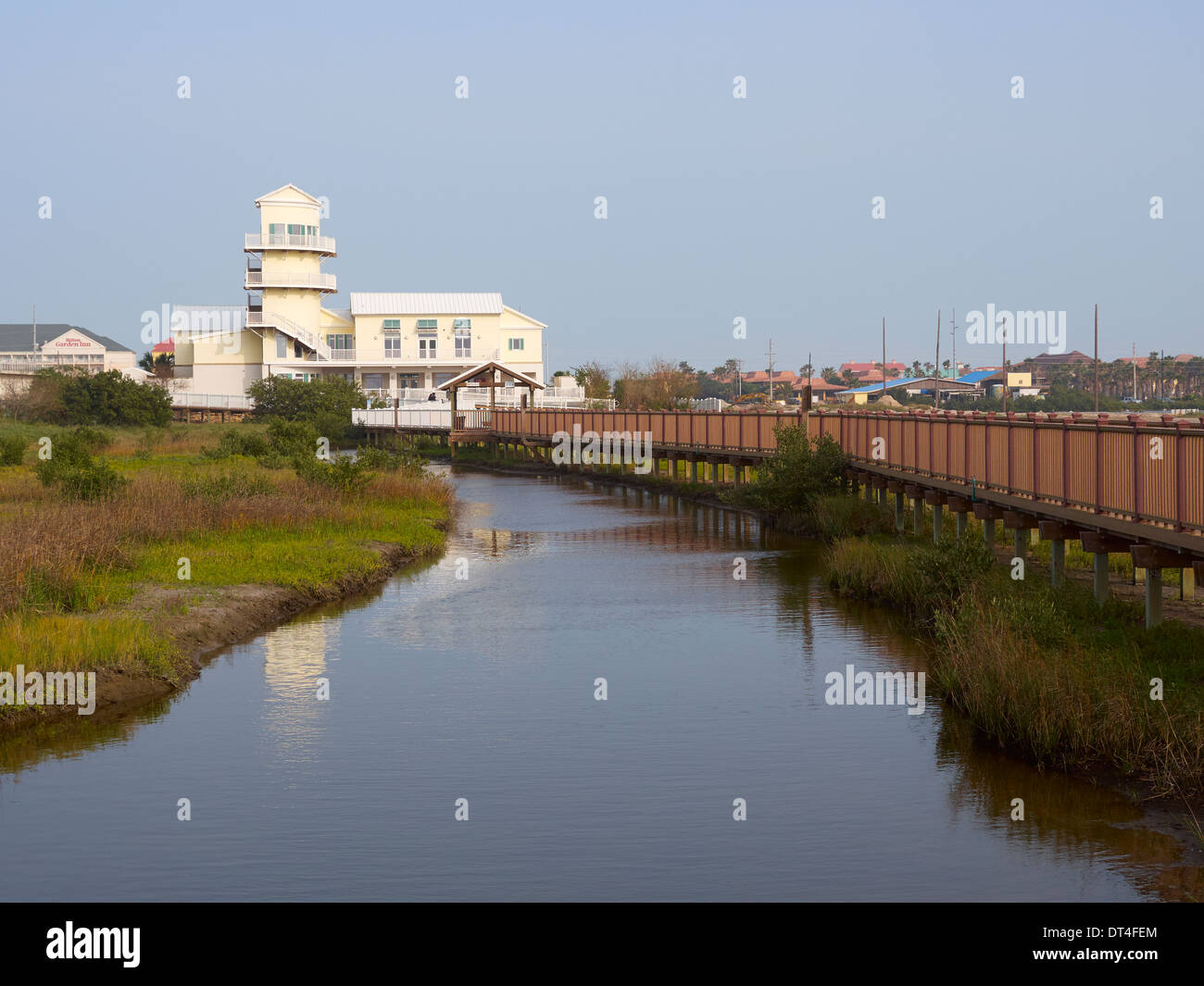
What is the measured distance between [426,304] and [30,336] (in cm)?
10407

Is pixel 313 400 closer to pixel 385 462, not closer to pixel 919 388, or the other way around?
pixel 385 462

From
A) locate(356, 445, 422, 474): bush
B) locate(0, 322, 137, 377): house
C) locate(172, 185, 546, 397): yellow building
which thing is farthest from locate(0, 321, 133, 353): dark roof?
locate(356, 445, 422, 474): bush

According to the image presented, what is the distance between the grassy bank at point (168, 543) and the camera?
17.1 metres

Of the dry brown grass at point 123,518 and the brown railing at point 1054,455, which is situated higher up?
the brown railing at point 1054,455

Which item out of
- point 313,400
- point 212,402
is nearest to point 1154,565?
point 313,400

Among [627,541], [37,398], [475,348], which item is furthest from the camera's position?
[475,348]

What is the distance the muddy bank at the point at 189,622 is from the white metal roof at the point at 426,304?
7522 centimetres

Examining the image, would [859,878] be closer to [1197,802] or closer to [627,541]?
[1197,802]

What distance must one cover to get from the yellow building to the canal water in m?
78.3

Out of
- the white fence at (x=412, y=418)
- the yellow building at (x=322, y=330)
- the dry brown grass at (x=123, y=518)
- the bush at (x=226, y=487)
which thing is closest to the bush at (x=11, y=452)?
the dry brown grass at (x=123, y=518)

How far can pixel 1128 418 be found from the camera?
18344mm

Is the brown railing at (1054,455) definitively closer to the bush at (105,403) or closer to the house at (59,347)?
the bush at (105,403)
